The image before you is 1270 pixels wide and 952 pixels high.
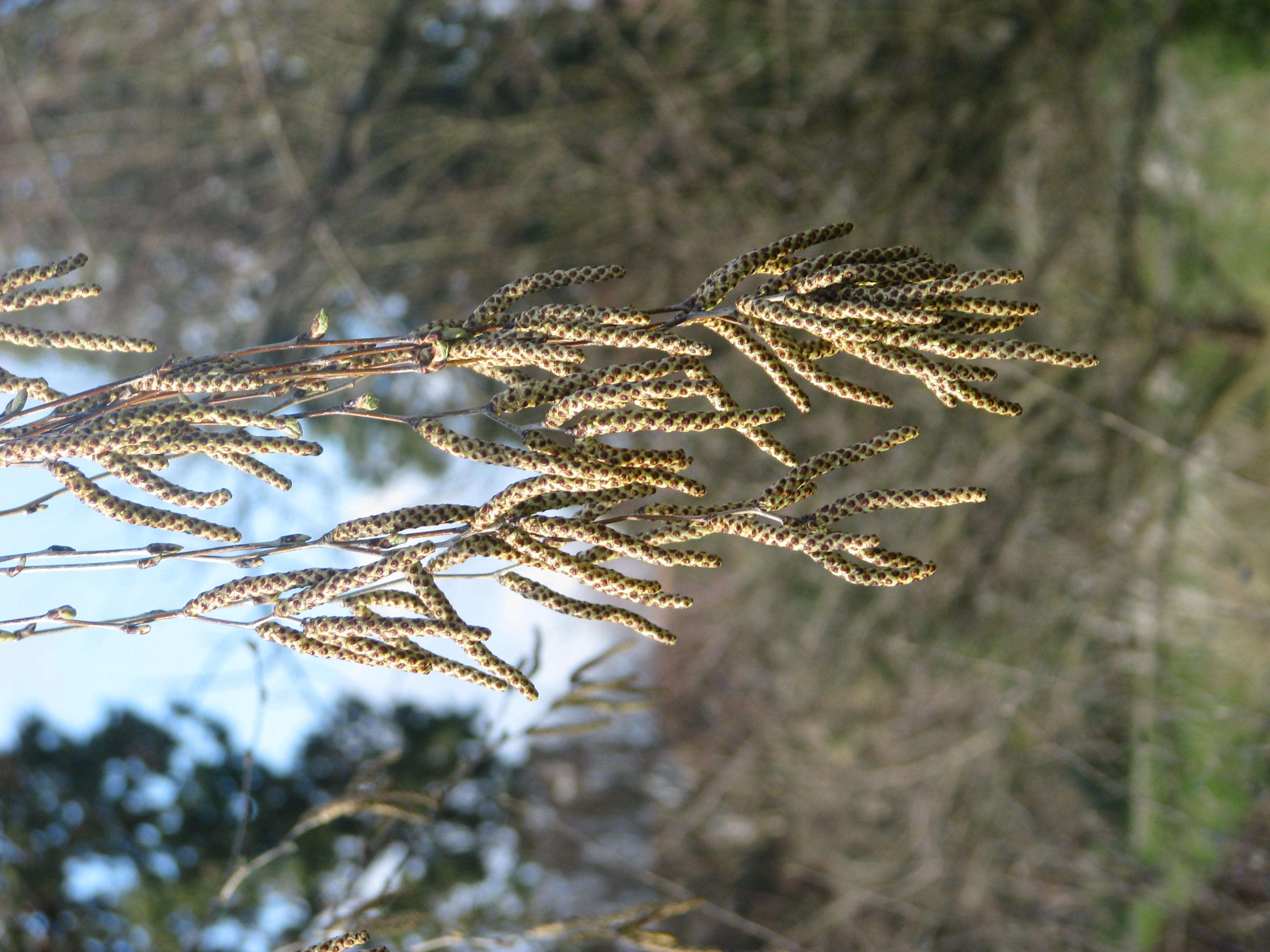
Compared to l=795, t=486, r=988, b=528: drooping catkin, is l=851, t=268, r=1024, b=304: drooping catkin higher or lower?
higher

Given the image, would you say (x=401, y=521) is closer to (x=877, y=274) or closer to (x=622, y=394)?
(x=622, y=394)

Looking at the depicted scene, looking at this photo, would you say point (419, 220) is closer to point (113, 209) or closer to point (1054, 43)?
point (113, 209)

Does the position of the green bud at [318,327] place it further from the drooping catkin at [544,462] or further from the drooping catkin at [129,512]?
the drooping catkin at [129,512]

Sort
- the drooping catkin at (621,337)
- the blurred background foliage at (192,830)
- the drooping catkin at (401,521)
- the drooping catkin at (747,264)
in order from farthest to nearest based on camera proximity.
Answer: the blurred background foliage at (192,830)
the drooping catkin at (401,521)
the drooping catkin at (747,264)
the drooping catkin at (621,337)

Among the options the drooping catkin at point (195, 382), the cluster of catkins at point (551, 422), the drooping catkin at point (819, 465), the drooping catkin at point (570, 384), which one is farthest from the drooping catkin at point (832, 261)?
the drooping catkin at point (195, 382)

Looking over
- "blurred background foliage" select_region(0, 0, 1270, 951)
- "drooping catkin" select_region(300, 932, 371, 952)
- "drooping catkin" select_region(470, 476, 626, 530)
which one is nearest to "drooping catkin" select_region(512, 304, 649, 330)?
"drooping catkin" select_region(470, 476, 626, 530)

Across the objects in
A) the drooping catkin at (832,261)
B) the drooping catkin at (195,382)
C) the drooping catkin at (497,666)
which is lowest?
the drooping catkin at (497,666)

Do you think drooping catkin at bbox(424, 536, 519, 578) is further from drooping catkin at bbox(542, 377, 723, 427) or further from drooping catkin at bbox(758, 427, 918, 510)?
drooping catkin at bbox(758, 427, 918, 510)
